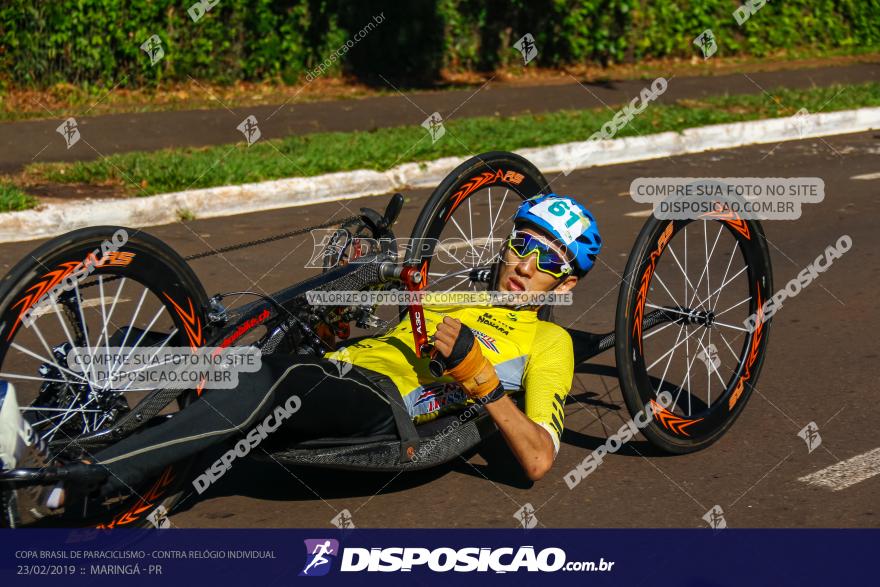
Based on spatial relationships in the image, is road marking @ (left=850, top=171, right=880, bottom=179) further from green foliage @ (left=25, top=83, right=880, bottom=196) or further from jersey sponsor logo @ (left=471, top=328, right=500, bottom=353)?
jersey sponsor logo @ (left=471, top=328, right=500, bottom=353)

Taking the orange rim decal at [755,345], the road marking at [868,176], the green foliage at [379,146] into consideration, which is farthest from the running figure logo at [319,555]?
the road marking at [868,176]

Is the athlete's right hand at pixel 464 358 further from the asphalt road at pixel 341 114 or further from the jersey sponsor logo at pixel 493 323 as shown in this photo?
the asphalt road at pixel 341 114

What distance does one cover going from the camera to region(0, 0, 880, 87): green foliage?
13484mm

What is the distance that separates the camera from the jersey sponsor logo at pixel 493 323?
4488mm

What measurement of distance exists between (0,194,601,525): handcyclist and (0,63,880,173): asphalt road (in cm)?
643

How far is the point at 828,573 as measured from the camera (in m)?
3.75

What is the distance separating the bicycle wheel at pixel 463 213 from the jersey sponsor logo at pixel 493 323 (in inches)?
14.2

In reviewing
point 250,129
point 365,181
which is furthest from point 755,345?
point 250,129

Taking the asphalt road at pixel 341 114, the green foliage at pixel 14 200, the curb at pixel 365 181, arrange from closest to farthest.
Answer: the green foliage at pixel 14 200 → the curb at pixel 365 181 → the asphalt road at pixel 341 114

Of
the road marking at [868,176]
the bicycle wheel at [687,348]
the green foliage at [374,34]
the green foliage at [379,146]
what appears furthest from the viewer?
the green foliage at [374,34]

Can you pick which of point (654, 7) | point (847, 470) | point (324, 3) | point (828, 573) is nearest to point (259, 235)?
point (847, 470)

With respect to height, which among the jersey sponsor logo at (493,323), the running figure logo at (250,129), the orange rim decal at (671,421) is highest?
the running figure logo at (250,129)

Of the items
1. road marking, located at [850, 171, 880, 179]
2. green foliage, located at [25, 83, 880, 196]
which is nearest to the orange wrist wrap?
green foliage, located at [25, 83, 880, 196]

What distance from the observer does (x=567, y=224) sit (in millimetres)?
4512
